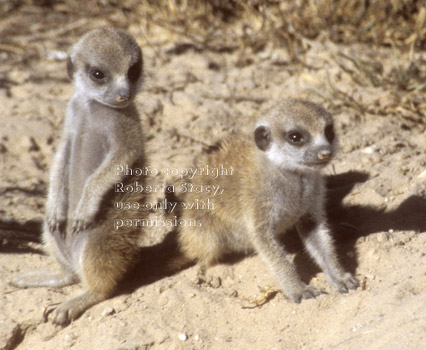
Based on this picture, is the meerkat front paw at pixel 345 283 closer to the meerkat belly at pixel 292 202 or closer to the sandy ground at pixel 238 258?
the sandy ground at pixel 238 258

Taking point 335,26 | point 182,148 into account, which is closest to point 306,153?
point 182,148

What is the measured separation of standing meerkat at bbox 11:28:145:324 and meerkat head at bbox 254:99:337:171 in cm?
74

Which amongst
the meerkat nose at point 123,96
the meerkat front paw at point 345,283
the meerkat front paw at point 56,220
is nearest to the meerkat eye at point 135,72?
the meerkat nose at point 123,96

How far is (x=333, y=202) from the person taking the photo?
3941mm

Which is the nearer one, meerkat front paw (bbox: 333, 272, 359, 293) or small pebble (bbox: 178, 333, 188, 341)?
small pebble (bbox: 178, 333, 188, 341)

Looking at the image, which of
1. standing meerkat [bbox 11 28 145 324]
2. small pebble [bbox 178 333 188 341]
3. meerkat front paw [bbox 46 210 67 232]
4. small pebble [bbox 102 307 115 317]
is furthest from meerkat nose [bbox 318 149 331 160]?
meerkat front paw [bbox 46 210 67 232]

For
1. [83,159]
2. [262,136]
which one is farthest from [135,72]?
[262,136]

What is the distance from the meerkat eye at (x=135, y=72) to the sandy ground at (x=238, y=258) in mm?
811

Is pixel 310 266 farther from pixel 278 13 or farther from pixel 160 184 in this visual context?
pixel 278 13

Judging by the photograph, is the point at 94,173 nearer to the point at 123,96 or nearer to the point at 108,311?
the point at 123,96

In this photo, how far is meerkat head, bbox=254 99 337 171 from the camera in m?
3.16

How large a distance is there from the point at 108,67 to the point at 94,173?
60 cm

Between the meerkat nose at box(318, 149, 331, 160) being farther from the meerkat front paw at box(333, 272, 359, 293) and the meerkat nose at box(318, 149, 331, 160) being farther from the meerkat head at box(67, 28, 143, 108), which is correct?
the meerkat head at box(67, 28, 143, 108)

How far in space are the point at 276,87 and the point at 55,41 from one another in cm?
214
